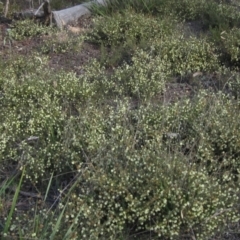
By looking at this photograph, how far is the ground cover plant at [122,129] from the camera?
3529 millimetres

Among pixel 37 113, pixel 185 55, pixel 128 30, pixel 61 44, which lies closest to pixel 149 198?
pixel 37 113

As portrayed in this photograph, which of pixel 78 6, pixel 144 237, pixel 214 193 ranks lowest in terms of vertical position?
pixel 144 237

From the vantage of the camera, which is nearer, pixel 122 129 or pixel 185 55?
pixel 122 129

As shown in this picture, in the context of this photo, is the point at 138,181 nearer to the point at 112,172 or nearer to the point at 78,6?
the point at 112,172

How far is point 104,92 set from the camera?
5418mm

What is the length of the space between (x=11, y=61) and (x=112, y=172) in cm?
274

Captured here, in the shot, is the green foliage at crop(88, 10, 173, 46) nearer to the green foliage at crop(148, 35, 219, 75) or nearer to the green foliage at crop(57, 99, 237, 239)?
the green foliage at crop(148, 35, 219, 75)

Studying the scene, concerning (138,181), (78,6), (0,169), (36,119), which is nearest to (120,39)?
(78,6)

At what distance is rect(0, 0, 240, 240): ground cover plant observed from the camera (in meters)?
3.53

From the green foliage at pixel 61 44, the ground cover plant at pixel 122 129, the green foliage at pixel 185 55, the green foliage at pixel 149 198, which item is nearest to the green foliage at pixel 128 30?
the ground cover plant at pixel 122 129

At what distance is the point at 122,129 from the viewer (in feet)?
14.2

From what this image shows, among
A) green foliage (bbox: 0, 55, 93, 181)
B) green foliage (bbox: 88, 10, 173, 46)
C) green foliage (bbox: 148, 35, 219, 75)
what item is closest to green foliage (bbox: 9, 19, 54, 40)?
green foliage (bbox: 88, 10, 173, 46)

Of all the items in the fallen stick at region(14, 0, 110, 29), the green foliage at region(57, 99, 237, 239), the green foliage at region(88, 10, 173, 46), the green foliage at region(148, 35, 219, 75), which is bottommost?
the green foliage at region(57, 99, 237, 239)

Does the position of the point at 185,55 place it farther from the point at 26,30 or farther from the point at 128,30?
the point at 26,30
